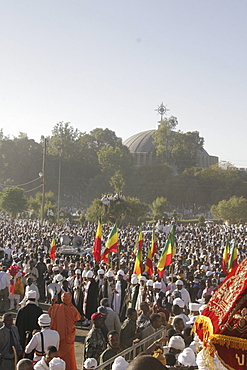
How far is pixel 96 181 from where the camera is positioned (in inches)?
2564

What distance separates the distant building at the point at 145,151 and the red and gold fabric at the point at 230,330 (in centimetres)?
8074

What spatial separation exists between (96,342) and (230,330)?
3.74 metres

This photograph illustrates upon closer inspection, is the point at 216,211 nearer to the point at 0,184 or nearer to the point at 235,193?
the point at 235,193

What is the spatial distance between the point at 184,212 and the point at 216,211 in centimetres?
1908

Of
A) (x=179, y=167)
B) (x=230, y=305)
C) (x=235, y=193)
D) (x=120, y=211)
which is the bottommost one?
(x=230, y=305)

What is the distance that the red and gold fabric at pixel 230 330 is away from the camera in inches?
96.6

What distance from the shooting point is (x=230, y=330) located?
246cm

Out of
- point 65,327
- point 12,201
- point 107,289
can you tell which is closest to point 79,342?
point 107,289

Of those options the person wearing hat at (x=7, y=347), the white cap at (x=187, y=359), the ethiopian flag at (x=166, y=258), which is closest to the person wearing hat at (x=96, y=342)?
the person wearing hat at (x=7, y=347)

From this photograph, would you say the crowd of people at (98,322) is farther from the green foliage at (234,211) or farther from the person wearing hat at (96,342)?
the green foliage at (234,211)

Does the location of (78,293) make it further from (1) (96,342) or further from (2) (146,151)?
(2) (146,151)

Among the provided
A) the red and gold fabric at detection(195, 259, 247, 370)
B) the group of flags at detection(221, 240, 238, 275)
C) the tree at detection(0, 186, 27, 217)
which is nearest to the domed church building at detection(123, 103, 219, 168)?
the tree at detection(0, 186, 27, 217)

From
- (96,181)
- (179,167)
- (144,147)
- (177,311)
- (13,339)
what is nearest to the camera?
(13,339)

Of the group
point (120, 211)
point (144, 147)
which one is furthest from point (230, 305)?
point (144, 147)
